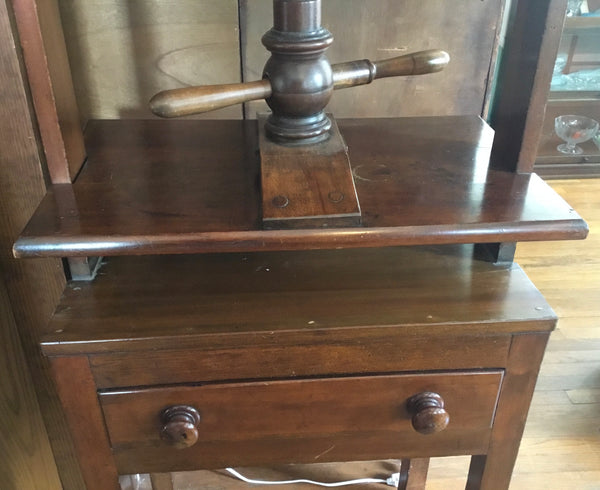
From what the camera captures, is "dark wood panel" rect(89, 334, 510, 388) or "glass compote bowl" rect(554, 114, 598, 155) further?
"glass compote bowl" rect(554, 114, 598, 155)

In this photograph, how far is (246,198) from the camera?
0.66 metres

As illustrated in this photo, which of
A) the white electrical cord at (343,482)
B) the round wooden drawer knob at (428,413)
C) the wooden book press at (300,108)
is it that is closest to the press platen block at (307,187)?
the wooden book press at (300,108)

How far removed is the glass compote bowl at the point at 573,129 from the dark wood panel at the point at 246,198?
207 cm

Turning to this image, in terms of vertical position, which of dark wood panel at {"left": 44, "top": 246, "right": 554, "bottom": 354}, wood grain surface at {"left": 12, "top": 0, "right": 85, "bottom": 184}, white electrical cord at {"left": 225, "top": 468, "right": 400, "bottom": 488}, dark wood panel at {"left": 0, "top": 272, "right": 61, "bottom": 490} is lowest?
white electrical cord at {"left": 225, "top": 468, "right": 400, "bottom": 488}

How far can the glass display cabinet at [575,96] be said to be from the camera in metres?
2.64

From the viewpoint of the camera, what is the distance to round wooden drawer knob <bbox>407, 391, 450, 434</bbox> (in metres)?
0.66

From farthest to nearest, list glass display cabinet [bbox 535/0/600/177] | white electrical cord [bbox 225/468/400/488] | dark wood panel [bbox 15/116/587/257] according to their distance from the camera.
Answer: glass display cabinet [bbox 535/0/600/177] → white electrical cord [bbox 225/468/400/488] → dark wood panel [bbox 15/116/587/257]

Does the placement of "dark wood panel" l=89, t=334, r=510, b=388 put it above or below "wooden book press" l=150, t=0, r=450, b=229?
below

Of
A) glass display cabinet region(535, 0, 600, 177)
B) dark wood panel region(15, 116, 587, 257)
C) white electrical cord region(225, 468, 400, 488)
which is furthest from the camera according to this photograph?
glass display cabinet region(535, 0, 600, 177)

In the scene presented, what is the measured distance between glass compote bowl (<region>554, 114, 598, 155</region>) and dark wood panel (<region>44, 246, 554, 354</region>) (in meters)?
2.21

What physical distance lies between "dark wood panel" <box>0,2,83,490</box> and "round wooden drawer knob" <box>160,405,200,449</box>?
0.33 m

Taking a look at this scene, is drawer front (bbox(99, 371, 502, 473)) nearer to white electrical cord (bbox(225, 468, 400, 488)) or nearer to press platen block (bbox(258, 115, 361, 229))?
press platen block (bbox(258, 115, 361, 229))

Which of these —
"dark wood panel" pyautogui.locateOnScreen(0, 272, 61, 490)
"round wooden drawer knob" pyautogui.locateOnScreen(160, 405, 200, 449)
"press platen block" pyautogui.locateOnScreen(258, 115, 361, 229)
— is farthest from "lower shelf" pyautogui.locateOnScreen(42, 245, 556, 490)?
"dark wood panel" pyautogui.locateOnScreen(0, 272, 61, 490)

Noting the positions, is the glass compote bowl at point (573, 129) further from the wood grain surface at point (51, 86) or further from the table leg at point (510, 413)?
the wood grain surface at point (51, 86)
